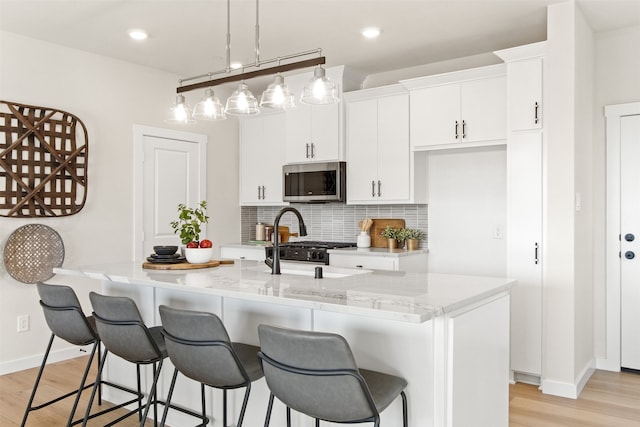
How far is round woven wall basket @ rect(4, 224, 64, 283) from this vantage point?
12.6ft

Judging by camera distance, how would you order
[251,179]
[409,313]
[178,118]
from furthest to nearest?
[251,179]
[178,118]
[409,313]

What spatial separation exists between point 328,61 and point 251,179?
5.45ft

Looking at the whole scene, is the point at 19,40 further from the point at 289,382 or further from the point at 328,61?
the point at 289,382

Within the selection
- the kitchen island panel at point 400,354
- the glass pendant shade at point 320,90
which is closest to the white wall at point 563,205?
the glass pendant shade at point 320,90

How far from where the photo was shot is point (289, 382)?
5.68ft

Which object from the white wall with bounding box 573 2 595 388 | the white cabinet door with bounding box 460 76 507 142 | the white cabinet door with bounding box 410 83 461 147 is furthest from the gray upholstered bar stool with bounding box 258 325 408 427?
the white cabinet door with bounding box 410 83 461 147

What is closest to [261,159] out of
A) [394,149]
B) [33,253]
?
[394,149]

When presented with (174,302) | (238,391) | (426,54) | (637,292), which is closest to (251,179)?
(426,54)

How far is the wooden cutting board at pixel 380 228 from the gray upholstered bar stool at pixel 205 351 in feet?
9.84

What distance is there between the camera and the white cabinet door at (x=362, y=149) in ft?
15.3

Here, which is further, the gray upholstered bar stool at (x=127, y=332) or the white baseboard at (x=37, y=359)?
the white baseboard at (x=37, y=359)

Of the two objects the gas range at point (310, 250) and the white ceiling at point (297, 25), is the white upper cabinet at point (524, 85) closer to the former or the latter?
the white ceiling at point (297, 25)

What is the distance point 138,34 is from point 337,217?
8.48 feet

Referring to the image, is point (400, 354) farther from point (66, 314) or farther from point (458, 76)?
point (458, 76)
